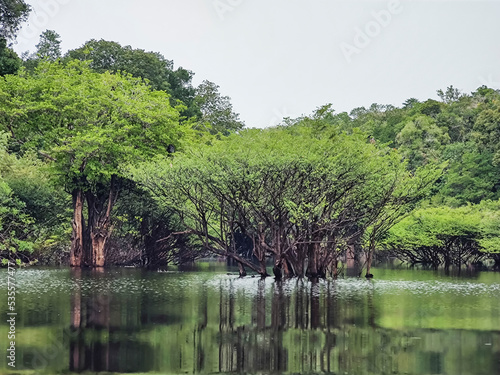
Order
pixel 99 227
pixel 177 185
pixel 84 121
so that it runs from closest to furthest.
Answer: pixel 177 185 < pixel 84 121 < pixel 99 227

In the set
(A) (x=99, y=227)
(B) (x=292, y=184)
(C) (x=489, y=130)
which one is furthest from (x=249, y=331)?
(C) (x=489, y=130)

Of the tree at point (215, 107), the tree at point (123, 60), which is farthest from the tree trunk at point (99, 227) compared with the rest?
the tree at point (215, 107)

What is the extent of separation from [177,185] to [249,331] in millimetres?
18488

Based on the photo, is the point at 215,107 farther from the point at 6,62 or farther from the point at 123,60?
the point at 6,62

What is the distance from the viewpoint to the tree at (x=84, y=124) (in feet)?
125

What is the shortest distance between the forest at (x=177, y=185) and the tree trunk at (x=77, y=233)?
68 millimetres

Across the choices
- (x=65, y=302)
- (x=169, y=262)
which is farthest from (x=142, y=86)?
(x=65, y=302)

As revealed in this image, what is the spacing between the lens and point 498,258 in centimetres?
5428

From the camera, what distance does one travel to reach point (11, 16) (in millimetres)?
43312

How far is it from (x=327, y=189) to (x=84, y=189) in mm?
15485

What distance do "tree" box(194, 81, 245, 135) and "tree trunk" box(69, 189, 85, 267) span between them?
103ft

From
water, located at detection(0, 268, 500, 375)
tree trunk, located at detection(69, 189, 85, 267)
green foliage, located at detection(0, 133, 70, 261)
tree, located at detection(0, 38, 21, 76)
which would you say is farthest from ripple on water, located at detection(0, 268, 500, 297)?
tree, located at detection(0, 38, 21, 76)

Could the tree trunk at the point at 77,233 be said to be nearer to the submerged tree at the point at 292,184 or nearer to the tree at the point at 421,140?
the submerged tree at the point at 292,184

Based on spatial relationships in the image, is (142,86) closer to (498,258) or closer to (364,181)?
(364,181)
